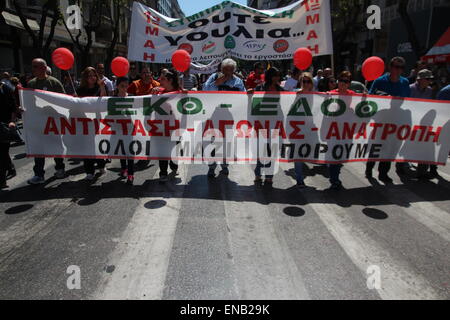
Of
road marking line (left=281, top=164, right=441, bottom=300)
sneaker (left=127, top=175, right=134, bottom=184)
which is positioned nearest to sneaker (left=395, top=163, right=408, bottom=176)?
road marking line (left=281, top=164, right=441, bottom=300)

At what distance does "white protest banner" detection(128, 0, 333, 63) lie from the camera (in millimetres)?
6875

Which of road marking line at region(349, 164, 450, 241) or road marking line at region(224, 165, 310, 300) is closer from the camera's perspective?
road marking line at region(224, 165, 310, 300)

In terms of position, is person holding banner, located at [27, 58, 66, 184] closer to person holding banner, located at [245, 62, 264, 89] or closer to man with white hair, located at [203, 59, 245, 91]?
man with white hair, located at [203, 59, 245, 91]

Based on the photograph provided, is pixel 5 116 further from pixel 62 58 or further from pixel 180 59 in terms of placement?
pixel 180 59

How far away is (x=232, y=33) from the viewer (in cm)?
693

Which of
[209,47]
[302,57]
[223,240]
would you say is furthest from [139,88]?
[223,240]

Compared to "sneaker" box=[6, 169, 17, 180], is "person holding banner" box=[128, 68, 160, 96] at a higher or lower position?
higher

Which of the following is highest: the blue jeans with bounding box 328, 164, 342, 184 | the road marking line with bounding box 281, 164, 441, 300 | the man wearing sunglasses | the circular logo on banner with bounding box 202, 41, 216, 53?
the circular logo on banner with bounding box 202, 41, 216, 53

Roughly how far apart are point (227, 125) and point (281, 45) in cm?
256

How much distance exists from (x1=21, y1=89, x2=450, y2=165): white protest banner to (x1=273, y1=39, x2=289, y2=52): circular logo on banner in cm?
200

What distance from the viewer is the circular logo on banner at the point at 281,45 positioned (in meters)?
6.99
